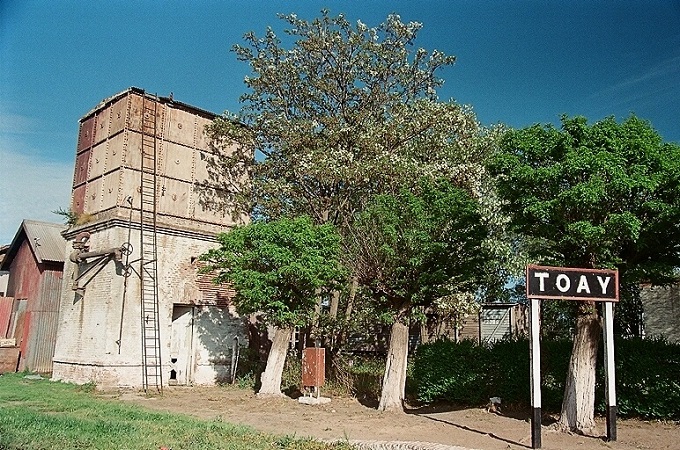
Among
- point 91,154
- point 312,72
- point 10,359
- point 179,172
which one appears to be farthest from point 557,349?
point 10,359

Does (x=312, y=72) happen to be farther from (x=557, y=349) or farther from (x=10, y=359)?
(x=10, y=359)

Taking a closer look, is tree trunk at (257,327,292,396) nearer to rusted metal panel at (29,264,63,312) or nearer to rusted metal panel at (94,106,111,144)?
rusted metal panel at (94,106,111,144)

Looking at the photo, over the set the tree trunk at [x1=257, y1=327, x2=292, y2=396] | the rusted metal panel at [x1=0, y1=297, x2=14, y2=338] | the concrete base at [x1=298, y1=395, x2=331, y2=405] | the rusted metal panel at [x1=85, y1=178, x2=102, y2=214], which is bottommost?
the concrete base at [x1=298, y1=395, x2=331, y2=405]

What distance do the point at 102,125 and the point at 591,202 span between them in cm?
1749

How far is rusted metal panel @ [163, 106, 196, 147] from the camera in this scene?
2158 centimetres

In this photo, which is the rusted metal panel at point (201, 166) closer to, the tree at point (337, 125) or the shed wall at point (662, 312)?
the tree at point (337, 125)

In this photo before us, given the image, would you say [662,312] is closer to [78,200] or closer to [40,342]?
[78,200]

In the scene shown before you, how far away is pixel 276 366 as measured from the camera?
17.7 meters

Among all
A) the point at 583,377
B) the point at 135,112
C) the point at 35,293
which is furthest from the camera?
the point at 35,293

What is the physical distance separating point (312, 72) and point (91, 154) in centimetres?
856

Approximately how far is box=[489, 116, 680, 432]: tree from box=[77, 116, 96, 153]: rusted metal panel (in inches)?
630

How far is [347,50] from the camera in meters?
20.9

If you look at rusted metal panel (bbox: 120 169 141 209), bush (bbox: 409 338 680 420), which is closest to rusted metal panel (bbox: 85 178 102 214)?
rusted metal panel (bbox: 120 169 141 209)

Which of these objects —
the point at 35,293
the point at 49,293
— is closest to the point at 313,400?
the point at 49,293
